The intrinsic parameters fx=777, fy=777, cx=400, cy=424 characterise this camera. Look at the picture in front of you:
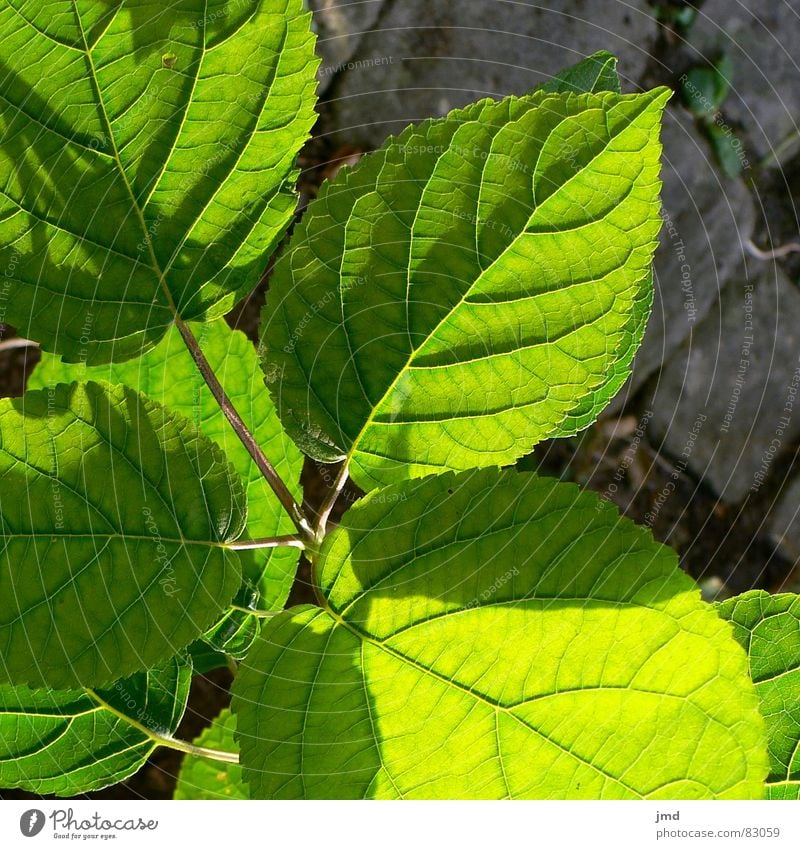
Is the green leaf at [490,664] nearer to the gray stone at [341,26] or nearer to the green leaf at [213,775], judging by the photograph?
the green leaf at [213,775]

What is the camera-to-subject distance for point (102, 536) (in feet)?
0.95

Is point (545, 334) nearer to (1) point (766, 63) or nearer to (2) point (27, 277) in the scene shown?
(2) point (27, 277)

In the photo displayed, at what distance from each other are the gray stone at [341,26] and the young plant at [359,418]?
40cm

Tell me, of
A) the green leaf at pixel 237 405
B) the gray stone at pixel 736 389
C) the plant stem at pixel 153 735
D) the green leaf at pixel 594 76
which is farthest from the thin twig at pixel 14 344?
the gray stone at pixel 736 389

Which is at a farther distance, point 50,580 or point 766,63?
point 766,63

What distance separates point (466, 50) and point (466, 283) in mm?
473

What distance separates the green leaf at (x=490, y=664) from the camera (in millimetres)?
304

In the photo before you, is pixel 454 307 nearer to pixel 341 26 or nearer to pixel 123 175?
pixel 123 175

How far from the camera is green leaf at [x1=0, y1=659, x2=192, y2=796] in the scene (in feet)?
1.27

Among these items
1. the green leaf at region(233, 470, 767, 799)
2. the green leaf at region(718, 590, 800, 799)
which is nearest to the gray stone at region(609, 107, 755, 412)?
the green leaf at region(718, 590, 800, 799)

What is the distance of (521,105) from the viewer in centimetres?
29

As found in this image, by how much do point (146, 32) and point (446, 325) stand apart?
0.52 feet
